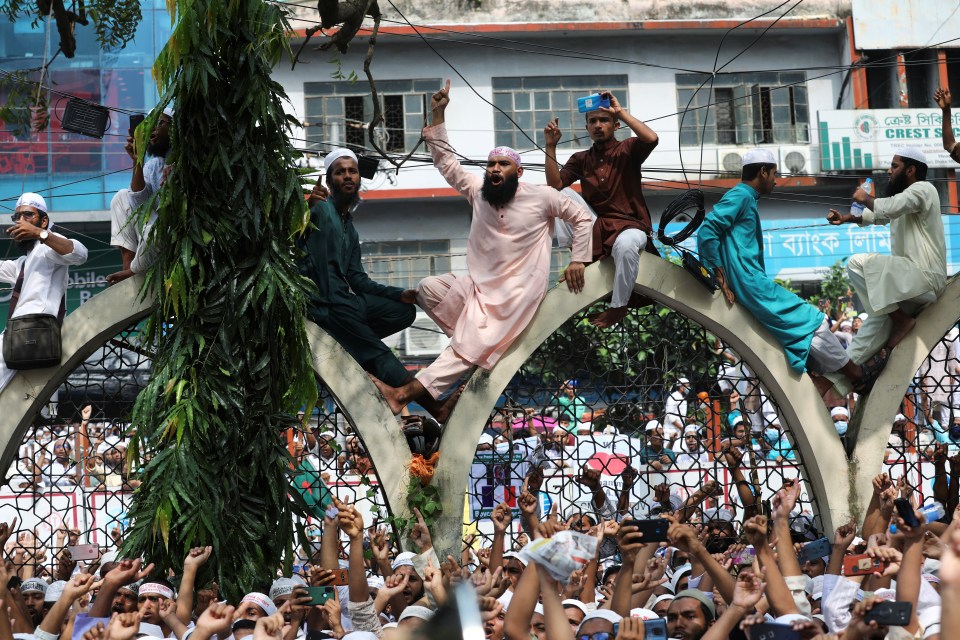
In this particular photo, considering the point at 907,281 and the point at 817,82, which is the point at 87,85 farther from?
the point at 907,281

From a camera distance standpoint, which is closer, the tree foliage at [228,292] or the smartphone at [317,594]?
the smartphone at [317,594]

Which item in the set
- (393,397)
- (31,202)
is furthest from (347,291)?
(31,202)

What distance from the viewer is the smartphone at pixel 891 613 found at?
477 centimetres

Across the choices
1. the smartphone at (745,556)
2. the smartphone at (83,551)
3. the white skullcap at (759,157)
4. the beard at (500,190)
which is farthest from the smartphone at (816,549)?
the smartphone at (83,551)

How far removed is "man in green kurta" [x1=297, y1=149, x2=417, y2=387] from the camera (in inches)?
332

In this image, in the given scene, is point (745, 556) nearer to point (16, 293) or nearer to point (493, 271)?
point (493, 271)

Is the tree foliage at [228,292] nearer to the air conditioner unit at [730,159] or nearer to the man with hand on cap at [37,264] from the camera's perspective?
the man with hand on cap at [37,264]

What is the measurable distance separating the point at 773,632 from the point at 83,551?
4969 millimetres

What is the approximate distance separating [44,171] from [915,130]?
15335 mm

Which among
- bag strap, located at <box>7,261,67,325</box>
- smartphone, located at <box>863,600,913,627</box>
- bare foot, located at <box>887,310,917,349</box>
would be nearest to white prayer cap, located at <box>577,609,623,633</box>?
smartphone, located at <box>863,600,913,627</box>

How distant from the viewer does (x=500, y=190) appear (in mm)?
8477

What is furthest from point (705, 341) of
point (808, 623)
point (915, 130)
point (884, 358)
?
point (915, 130)

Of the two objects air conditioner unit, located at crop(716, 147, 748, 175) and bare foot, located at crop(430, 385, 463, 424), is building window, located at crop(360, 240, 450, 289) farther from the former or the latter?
bare foot, located at crop(430, 385, 463, 424)

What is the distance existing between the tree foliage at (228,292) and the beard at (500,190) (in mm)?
1375
